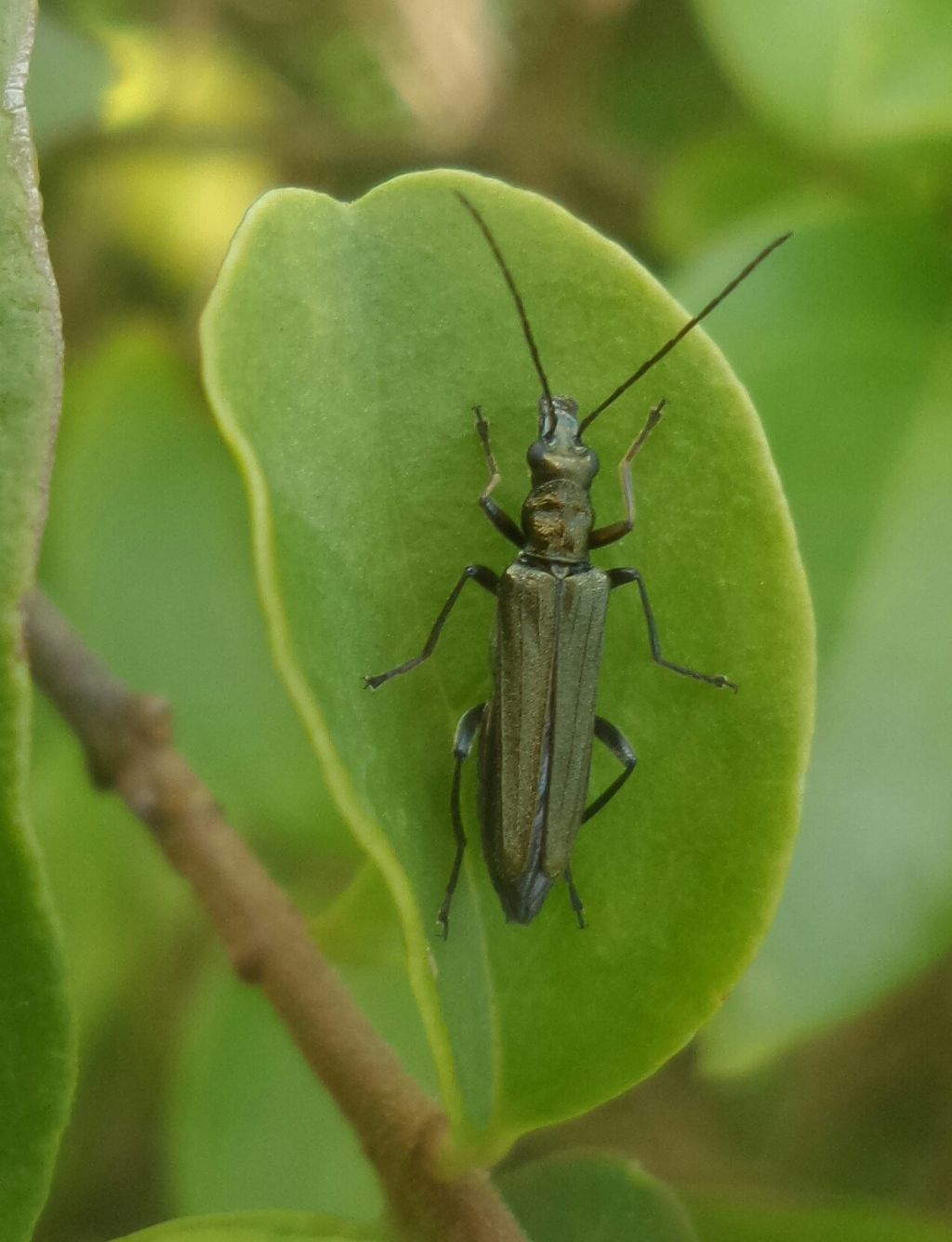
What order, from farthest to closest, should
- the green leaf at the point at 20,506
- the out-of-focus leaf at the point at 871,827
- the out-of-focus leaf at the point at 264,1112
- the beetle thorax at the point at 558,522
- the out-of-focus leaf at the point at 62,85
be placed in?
1. the out-of-focus leaf at the point at 264,1112
2. the out-of-focus leaf at the point at 62,85
3. the beetle thorax at the point at 558,522
4. the out-of-focus leaf at the point at 871,827
5. the green leaf at the point at 20,506

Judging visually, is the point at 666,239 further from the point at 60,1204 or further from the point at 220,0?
the point at 60,1204

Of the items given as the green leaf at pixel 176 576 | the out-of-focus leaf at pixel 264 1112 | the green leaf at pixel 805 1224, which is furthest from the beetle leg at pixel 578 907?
the green leaf at pixel 176 576

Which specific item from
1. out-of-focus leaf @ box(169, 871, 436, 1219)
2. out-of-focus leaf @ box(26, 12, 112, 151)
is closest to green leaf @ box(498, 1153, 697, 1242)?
out-of-focus leaf @ box(169, 871, 436, 1219)

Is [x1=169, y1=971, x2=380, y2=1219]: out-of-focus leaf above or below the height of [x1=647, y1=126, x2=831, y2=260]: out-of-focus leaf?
below

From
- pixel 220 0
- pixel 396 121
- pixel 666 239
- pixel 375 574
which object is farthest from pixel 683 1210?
pixel 220 0

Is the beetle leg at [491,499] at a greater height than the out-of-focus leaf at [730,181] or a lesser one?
lesser

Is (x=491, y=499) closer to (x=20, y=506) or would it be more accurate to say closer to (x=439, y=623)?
(x=439, y=623)

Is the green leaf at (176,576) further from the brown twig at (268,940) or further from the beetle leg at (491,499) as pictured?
the beetle leg at (491,499)

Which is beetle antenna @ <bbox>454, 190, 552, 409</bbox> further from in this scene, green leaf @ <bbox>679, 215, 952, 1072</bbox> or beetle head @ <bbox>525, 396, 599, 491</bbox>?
green leaf @ <bbox>679, 215, 952, 1072</bbox>
